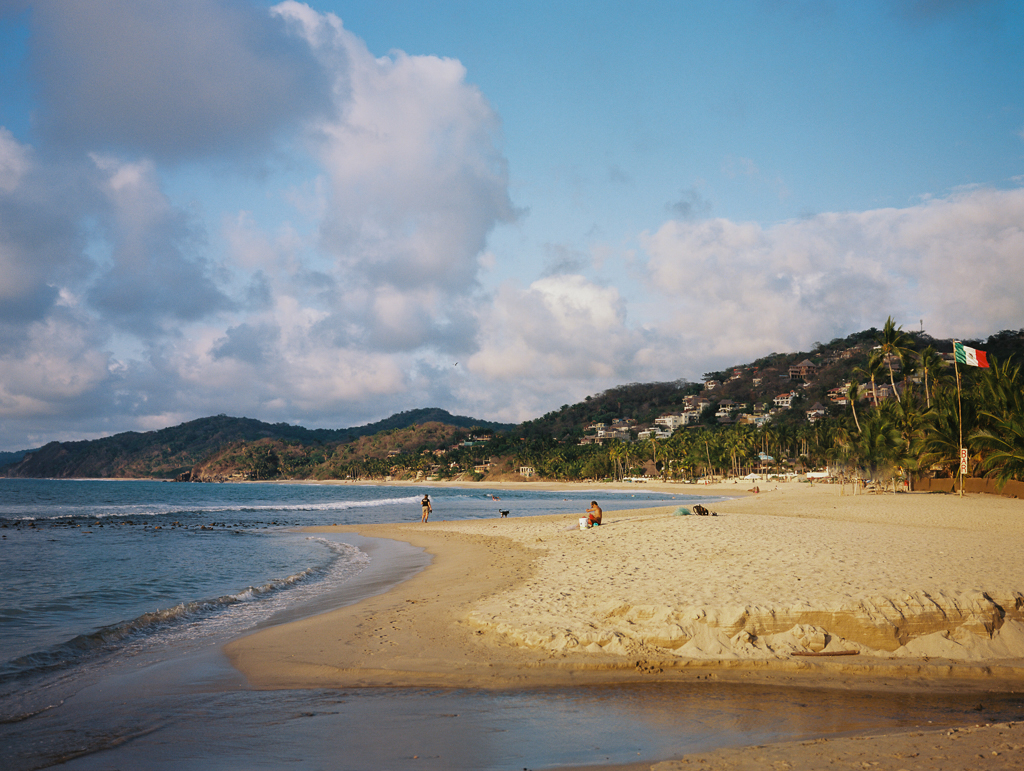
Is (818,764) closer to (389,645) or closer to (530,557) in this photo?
(389,645)

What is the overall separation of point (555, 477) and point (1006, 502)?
135896 mm

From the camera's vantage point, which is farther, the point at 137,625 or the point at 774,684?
the point at 137,625

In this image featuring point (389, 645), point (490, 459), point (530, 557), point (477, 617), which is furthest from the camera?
point (490, 459)

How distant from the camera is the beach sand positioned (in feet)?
24.9

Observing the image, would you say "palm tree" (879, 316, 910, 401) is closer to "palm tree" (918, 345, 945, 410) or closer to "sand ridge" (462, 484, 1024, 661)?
"palm tree" (918, 345, 945, 410)

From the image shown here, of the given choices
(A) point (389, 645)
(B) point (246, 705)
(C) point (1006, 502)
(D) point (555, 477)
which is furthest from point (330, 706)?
(D) point (555, 477)

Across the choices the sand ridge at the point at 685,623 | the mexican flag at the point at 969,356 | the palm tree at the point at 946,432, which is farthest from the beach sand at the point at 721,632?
the palm tree at the point at 946,432

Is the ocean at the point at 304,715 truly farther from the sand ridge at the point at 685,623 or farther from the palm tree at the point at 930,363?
the palm tree at the point at 930,363

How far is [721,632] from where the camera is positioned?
8.68m

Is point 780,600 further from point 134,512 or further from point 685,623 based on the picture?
point 134,512

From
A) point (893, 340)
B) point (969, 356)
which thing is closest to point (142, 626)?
point (969, 356)

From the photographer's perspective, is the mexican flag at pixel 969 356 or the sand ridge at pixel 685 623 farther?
the mexican flag at pixel 969 356

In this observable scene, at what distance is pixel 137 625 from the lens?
11758mm

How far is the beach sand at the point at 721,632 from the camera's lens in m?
7.58
